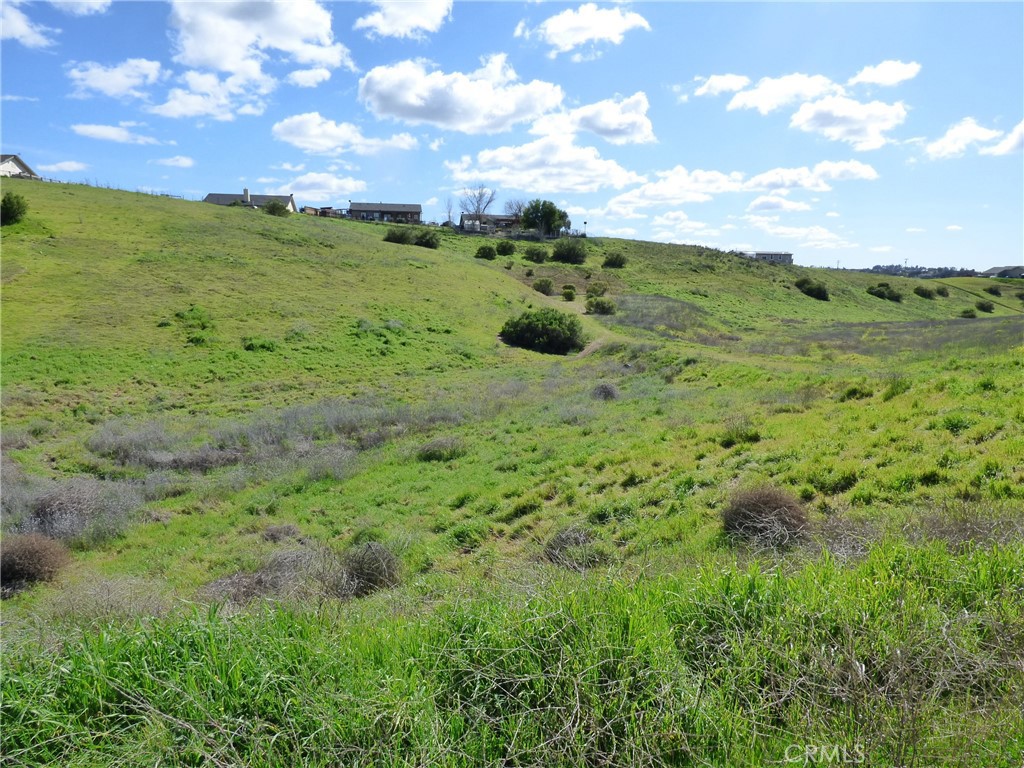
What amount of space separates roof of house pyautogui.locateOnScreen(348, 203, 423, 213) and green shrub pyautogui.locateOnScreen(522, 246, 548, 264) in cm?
6486

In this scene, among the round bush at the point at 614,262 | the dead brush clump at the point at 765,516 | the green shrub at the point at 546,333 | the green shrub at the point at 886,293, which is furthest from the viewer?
the green shrub at the point at 886,293

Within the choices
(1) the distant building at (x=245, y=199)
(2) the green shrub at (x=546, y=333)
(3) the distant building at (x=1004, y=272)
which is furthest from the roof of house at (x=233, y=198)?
(3) the distant building at (x=1004, y=272)

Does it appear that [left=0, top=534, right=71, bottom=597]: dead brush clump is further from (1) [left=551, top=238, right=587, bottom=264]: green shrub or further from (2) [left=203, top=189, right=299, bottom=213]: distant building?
(2) [left=203, top=189, right=299, bottom=213]: distant building

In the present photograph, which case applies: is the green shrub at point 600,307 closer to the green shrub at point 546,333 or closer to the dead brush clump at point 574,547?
the green shrub at point 546,333

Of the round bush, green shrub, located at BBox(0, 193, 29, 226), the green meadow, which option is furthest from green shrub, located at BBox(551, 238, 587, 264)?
green shrub, located at BBox(0, 193, 29, 226)

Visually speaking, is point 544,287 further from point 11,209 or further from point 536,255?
point 11,209

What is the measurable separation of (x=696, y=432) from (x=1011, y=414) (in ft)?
17.6

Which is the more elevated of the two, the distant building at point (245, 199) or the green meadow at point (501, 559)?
the distant building at point (245, 199)

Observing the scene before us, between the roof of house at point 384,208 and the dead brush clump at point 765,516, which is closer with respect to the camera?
the dead brush clump at point 765,516

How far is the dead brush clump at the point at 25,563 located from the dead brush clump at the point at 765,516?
37.1ft

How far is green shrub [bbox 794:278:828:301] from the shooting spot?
72.3 metres

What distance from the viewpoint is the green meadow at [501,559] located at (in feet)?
9.69

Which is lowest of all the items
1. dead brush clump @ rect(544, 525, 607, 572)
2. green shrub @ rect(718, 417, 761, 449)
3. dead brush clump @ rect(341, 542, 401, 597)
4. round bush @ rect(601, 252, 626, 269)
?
dead brush clump @ rect(341, 542, 401, 597)

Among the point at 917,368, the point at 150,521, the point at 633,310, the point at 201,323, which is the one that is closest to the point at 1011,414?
the point at 917,368
